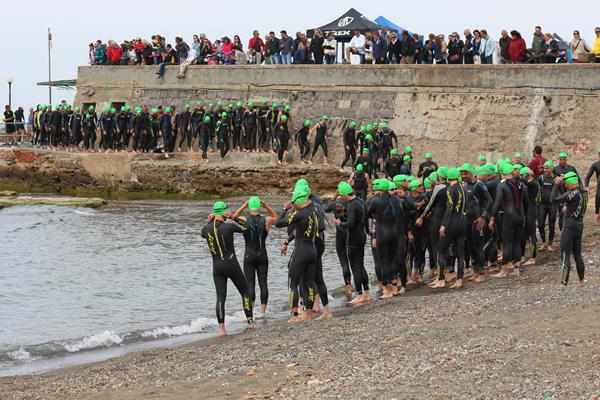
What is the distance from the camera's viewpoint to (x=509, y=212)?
50.0ft

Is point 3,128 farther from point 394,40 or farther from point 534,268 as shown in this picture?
point 534,268

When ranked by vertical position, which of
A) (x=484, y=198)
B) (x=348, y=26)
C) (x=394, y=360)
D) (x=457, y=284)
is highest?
(x=348, y=26)

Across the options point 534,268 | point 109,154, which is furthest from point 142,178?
point 534,268

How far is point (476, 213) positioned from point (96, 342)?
18.2 ft

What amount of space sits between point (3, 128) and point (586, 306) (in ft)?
110

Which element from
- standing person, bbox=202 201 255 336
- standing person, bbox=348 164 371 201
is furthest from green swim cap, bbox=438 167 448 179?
standing person, bbox=348 164 371 201

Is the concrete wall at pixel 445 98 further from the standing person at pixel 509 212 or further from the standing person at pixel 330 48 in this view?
the standing person at pixel 509 212

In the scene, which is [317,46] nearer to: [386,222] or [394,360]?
[386,222]

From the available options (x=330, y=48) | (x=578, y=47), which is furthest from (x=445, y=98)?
(x=330, y=48)

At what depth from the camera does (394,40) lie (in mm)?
28031

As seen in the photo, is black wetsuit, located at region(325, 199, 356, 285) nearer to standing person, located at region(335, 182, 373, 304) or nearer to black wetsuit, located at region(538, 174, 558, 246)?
Answer: standing person, located at region(335, 182, 373, 304)

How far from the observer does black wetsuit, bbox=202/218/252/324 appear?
12.8 metres

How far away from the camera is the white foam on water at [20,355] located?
12.9 meters

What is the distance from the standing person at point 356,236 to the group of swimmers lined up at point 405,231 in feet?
0.05
